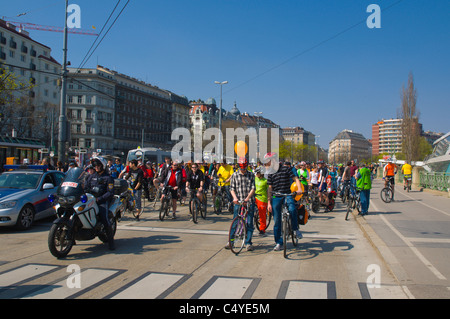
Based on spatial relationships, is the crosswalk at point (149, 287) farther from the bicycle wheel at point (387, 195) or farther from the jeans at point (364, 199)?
the bicycle wheel at point (387, 195)

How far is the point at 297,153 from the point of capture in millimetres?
89500

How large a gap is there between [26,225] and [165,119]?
99.5m

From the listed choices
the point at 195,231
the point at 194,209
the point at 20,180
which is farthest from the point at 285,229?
the point at 20,180

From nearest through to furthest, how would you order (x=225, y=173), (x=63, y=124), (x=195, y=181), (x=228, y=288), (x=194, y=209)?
(x=228, y=288) < (x=194, y=209) < (x=195, y=181) < (x=225, y=173) < (x=63, y=124)

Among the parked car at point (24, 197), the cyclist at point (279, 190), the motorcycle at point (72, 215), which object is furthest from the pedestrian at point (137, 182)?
the cyclist at point (279, 190)

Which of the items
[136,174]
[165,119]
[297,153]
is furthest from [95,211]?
[165,119]

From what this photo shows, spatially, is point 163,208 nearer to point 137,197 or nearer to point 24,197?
point 137,197

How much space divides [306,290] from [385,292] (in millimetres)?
1012

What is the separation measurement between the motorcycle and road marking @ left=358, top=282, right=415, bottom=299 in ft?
16.1

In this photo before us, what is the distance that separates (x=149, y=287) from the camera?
5180 millimetres

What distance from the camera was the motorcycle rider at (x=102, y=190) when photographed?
7570mm

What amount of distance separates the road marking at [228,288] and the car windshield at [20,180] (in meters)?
7.29
